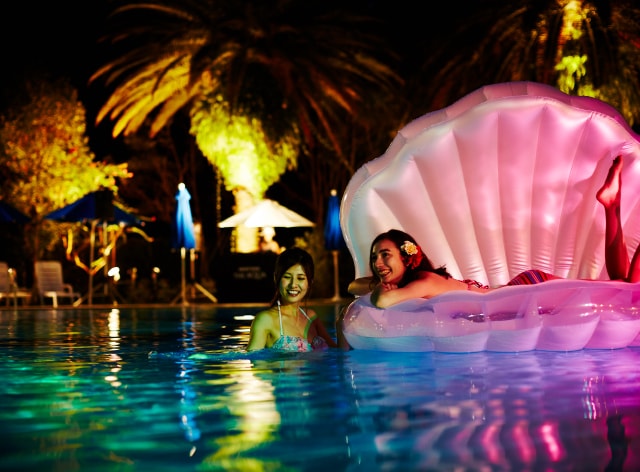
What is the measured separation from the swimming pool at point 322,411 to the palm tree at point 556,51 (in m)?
12.9

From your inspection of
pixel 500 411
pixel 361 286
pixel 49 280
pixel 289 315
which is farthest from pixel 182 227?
pixel 500 411

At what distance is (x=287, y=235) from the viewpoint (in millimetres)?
30391

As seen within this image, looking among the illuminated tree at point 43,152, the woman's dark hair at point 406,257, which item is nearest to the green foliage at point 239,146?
the illuminated tree at point 43,152

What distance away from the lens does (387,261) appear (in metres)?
7.58

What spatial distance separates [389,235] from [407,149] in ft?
3.68

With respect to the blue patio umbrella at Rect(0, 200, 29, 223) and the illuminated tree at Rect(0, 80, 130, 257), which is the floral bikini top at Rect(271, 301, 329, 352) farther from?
the illuminated tree at Rect(0, 80, 130, 257)

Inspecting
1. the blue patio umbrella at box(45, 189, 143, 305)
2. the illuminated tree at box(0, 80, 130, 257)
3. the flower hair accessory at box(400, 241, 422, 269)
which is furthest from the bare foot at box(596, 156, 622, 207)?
the illuminated tree at box(0, 80, 130, 257)

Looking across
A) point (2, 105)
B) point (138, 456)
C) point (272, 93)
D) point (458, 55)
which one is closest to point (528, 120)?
point (138, 456)

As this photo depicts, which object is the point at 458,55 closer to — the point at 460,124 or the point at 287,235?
the point at 287,235

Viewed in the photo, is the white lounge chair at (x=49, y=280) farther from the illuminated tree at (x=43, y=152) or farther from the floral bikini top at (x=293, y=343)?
the floral bikini top at (x=293, y=343)

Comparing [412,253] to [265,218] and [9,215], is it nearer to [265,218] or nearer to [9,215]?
[265,218]

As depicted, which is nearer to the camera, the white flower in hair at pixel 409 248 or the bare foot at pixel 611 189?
the white flower in hair at pixel 409 248

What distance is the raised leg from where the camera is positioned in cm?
830

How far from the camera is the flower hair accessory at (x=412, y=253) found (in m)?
7.53
